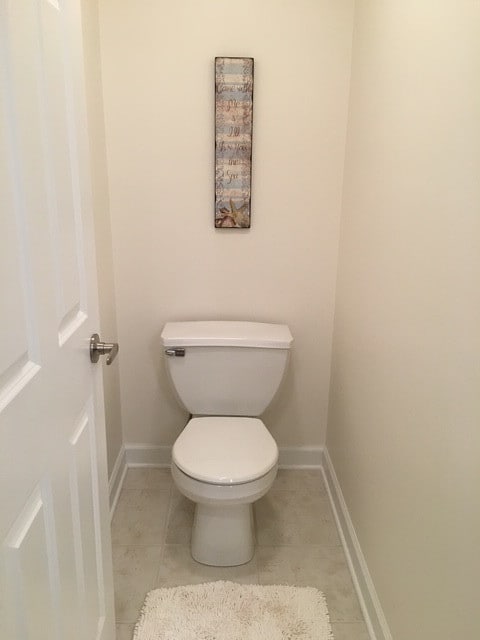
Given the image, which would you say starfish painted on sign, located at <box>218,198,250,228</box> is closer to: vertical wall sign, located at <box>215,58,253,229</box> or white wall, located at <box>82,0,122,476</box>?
vertical wall sign, located at <box>215,58,253,229</box>

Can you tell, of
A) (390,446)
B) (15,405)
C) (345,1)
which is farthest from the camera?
(345,1)

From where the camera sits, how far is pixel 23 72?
0.72 m

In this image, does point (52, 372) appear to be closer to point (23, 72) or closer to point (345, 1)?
point (23, 72)

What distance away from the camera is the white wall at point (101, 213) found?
65.9 inches

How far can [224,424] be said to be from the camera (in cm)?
184

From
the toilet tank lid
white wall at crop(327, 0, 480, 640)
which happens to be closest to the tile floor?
white wall at crop(327, 0, 480, 640)

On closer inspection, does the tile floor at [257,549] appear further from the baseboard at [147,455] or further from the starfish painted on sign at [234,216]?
the starfish painted on sign at [234,216]

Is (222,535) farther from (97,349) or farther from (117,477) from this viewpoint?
(97,349)

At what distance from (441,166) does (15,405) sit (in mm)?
938

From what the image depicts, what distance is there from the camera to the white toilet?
1563 mm

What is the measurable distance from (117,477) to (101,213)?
3.65 ft

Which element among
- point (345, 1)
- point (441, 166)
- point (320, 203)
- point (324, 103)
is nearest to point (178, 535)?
point (320, 203)

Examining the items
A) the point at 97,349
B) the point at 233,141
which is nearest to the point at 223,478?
the point at 97,349

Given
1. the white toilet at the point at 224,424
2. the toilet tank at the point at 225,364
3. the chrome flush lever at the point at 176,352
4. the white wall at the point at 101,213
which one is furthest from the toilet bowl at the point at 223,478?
the white wall at the point at 101,213
